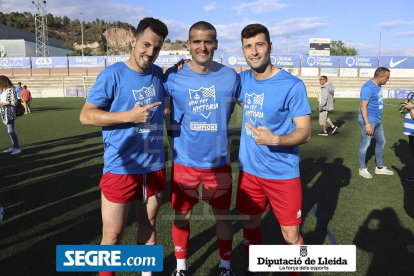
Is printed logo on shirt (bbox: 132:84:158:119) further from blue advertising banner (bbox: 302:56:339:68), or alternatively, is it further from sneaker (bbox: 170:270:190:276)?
blue advertising banner (bbox: 302:56:339:68)

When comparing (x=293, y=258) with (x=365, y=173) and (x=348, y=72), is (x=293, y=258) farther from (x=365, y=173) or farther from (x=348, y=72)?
(x=348, y=72)

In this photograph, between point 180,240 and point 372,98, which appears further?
point 372,98

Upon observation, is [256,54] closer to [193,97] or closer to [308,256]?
[193,97]

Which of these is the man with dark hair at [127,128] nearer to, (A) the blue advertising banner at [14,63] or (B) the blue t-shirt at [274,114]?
(B) the blue t-shirt at [274,114]

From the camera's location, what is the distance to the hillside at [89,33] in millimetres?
98812

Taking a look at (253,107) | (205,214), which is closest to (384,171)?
(205,214)

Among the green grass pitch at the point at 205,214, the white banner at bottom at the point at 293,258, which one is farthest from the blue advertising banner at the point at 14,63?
the white banner at bottom at the point at 293,258

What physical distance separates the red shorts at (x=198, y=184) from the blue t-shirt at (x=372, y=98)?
439 centimetres

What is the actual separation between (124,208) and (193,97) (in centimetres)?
126

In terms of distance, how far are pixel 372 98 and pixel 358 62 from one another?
3713 centimetres

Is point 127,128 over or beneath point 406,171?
over

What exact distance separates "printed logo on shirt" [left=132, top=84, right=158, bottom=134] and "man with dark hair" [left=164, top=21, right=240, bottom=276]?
11.5 inches

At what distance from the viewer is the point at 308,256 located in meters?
2.07

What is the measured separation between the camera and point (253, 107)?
2.87 m
